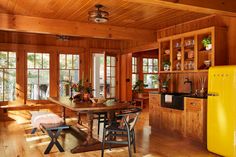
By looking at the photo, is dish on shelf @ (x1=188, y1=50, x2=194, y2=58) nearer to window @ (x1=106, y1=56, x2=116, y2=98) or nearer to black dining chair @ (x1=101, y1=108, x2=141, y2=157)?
black dining chair @ (x1=101, y1=108, x2=141, y2=157)

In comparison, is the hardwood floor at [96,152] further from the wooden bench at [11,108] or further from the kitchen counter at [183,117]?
the wooden bench at [11,108]

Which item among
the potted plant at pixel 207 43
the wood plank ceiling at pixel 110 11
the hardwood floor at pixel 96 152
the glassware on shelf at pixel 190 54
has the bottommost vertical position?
the hardwood floor at pixel 96 152

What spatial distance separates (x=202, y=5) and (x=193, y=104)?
77.6 inches

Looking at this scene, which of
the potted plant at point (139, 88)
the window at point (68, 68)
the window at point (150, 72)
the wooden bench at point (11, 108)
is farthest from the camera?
the window at point (150, 72)

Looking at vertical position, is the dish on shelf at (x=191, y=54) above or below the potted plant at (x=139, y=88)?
above

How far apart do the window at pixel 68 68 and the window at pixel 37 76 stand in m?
0.47

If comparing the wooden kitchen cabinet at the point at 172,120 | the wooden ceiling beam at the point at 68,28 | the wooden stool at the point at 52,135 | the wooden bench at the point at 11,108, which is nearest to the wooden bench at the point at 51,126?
the wooden stool at the point at 52,135

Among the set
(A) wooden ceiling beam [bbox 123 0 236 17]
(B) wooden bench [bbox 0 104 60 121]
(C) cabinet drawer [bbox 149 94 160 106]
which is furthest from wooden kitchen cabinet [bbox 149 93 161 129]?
(B) wooden bench [bbox 0 104 60 121]

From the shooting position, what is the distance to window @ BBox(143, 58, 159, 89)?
9.66 meters

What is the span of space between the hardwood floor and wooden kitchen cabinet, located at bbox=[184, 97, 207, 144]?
186mm

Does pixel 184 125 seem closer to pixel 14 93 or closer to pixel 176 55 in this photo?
pixel 176 55

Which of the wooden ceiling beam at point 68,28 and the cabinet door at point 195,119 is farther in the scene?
the wooden ceiling beam at point 68,28

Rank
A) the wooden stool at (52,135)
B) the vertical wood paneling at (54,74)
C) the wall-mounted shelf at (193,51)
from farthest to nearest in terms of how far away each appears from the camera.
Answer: the vertical wood paneling at (54,74) → the wall-mounted shelf at (193,51) → the wooden stool at (52,135)

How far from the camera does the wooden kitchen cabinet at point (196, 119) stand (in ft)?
14.1
